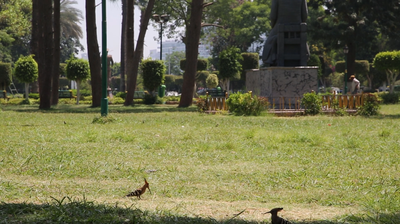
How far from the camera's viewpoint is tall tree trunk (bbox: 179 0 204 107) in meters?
27.0

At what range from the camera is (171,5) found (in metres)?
42.8

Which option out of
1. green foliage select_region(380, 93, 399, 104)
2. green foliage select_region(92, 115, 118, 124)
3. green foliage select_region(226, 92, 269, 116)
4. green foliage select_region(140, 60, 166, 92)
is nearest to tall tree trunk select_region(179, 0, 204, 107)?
green foliage select_region(140, 60, 166, 92)

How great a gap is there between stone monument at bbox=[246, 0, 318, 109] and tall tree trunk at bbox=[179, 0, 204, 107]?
451 cm

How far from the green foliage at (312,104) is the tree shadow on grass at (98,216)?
48.8 ft

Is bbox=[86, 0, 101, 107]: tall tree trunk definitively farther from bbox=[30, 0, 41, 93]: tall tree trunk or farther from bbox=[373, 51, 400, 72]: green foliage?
bbox=[373, 51, 400, 72]: green foliage

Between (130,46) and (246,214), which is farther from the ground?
(130,46)

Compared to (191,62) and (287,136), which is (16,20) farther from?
(287,136)

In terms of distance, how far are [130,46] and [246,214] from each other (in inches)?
1087

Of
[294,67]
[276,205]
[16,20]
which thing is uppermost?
[16,20]

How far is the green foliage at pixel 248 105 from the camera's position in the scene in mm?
19766

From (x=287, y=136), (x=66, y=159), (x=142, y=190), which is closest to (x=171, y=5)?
(x=287, y=136)

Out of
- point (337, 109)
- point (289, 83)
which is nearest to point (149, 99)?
point (289, 83)

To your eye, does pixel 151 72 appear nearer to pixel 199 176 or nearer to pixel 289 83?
pixel 289 83

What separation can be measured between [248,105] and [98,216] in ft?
50.6
